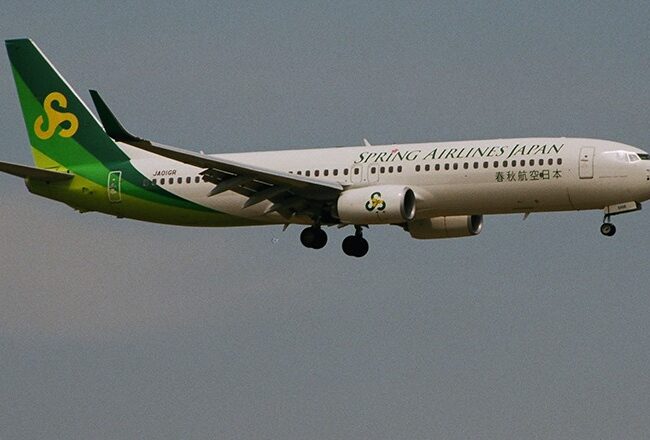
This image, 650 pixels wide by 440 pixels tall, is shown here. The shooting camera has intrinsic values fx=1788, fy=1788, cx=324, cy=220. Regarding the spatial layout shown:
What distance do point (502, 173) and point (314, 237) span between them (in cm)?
826

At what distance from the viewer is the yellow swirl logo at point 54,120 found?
240 ft

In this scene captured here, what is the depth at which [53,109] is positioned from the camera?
242 feet

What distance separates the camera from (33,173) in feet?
230

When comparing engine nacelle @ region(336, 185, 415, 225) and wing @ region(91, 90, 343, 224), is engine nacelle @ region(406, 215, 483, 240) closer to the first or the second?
wing @ region(91, 90, 343, 224)

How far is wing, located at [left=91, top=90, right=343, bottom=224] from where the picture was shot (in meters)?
64.2

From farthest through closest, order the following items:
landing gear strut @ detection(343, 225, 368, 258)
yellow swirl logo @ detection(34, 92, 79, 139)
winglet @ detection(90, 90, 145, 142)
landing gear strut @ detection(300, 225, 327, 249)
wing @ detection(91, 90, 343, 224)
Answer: yellow swirl logo @ detection(34, 92, 79, 139), landing gear strut @ detection(343, 225, 368, 258), landing gear strut @ detection(300, 225, 327, 249), wing @ detection(91, 90, 343, 224), winglet @ detection(90, 90, 145, 142)

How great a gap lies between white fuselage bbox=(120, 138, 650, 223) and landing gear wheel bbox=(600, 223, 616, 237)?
3.09 feet

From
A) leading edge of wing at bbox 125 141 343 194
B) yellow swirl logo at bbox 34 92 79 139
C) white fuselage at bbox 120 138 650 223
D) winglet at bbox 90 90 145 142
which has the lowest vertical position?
winglet at bbox 90 90 145 142

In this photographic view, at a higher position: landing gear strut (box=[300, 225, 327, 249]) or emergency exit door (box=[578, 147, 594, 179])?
emergency exit door (box=[578, 147, 594, 179])

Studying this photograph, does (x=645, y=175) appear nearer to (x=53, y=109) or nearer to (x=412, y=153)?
(x=412, y=153)

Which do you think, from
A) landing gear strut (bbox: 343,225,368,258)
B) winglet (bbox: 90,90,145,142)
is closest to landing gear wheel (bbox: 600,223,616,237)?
landing gear strut (bbox: 343,225,368,258)

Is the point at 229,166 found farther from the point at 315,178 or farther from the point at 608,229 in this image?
the point at 608,229

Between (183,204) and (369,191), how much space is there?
864cm

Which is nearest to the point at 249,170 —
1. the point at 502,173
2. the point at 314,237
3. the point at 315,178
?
the point at 315,178
